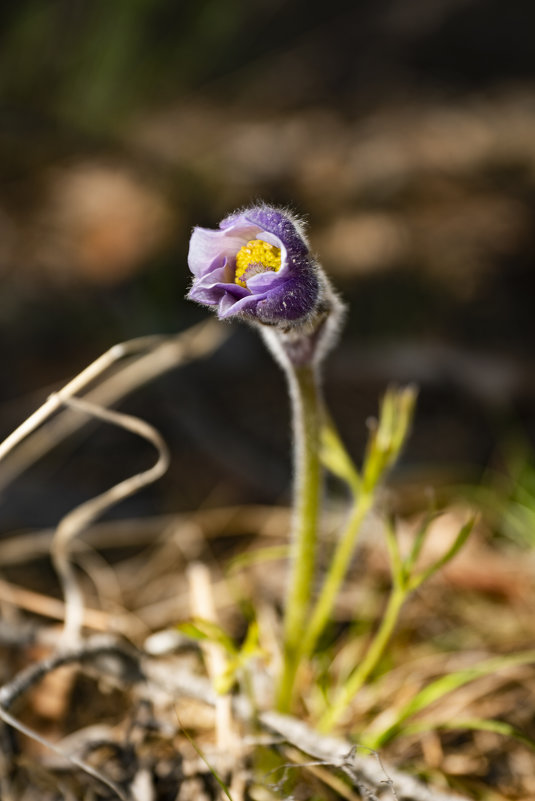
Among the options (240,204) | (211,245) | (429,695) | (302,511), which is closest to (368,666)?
(429,695)

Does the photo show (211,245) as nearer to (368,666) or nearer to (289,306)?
(289,306)

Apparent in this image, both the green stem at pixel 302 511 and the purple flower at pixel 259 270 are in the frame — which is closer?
the purple flower at pixel 259 270

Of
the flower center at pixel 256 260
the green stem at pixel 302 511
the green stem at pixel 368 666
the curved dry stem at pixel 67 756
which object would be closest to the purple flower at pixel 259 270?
the flower center at pixel 256 260

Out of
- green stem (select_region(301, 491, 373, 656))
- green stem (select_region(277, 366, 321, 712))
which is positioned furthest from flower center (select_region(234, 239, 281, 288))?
green stem (select_region(301, 491, 373, 656))

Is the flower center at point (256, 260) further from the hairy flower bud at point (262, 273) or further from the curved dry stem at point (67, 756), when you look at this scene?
the curved dry stem at point (67, 756)

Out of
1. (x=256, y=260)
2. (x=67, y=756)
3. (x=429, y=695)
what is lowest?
(x=429, y=695)

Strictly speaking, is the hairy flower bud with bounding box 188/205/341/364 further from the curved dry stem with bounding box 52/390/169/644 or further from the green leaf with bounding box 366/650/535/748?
the green leaf with bounding box 366/650/535/748

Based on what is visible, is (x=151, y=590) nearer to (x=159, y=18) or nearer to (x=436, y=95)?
(x=159, y=18)
